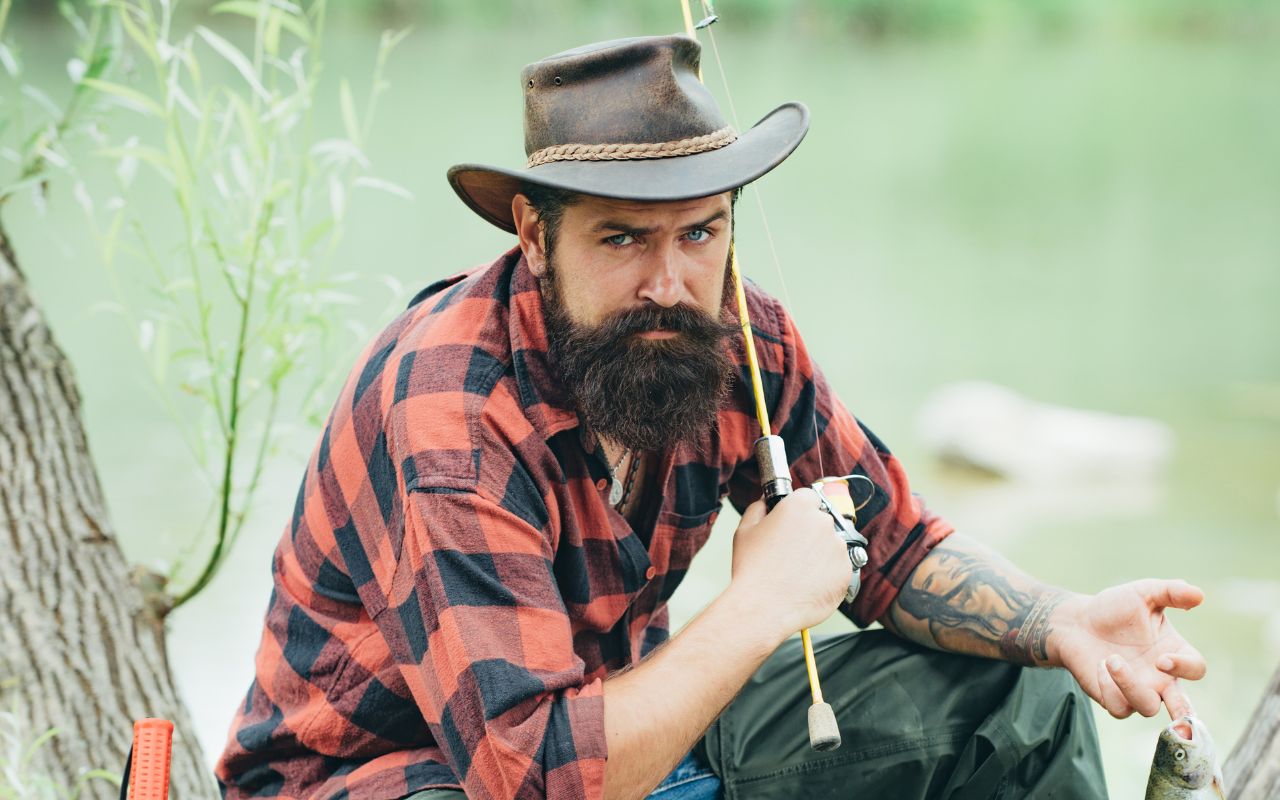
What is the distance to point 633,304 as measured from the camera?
182 centimetres

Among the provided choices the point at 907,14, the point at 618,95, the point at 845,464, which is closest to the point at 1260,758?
the point at 845,464

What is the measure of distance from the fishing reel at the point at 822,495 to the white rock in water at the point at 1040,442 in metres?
4.36

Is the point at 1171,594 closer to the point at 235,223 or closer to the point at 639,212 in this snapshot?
the point at 639,212

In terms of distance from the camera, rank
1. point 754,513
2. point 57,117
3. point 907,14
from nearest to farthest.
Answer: point 754,513 → point 57,117 → point 907,14

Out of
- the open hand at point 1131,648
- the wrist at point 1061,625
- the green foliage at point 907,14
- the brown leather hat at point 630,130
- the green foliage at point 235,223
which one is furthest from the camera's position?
the green foliage at point 907,14

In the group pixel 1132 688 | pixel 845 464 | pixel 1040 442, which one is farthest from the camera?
pixel 1040 442

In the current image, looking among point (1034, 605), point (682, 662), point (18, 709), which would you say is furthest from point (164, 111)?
point (1034, 605)

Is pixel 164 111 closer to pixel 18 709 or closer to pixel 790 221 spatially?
pixel 18 709

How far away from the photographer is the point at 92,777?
228 cm

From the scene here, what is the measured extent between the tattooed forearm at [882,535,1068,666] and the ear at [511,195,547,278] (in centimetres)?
78

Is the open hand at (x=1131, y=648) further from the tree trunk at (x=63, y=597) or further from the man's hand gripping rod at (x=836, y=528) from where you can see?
the tree trunk at (x=63, y=597)

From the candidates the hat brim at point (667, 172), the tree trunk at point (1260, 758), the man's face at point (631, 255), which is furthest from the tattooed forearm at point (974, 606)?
the hat brim at point (667, 172)

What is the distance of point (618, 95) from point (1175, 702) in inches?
42.3

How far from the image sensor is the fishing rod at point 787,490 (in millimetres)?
1869
